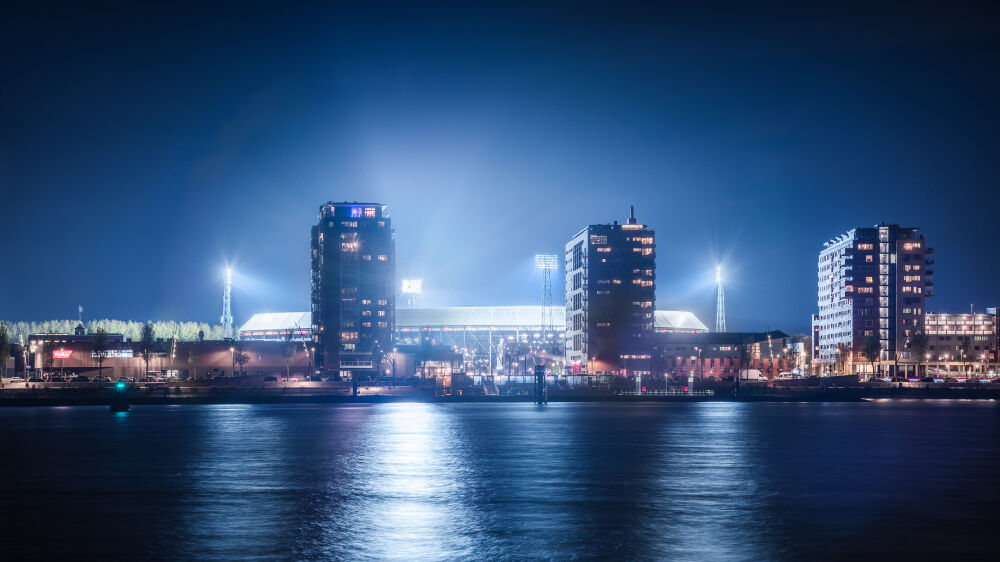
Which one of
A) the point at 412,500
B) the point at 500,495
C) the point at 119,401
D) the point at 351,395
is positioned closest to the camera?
the point at 412,500

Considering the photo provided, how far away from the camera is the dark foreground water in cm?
2466

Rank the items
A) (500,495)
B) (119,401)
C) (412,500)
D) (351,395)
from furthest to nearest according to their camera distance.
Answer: (351,395) → (119,401) → (500,495) → (412,500)

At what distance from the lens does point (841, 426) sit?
7794 cm

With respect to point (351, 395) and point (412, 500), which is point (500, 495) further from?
point (351, 395)

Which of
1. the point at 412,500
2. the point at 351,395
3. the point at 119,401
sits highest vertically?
the point at 412,500

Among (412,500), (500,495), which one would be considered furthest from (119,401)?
(500,495)

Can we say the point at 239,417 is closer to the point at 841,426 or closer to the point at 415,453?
the point at 415,453

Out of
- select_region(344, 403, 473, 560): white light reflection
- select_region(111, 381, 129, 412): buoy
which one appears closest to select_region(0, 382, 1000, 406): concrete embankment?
select_region(111, 381, 129, 412): buoy

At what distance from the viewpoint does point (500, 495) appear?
114 feet

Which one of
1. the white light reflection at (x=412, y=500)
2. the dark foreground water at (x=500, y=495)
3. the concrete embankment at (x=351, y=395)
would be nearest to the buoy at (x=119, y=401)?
the concrete embankment at (x=351, y=395)

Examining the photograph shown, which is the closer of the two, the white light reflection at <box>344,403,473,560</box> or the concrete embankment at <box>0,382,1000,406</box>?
the white light reflection at <box>344,403,473,560</box>

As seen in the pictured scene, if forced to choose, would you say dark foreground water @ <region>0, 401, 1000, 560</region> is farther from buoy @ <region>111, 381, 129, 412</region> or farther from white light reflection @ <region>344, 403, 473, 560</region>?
buoy @ <region>111, 381, 129, 412</region>

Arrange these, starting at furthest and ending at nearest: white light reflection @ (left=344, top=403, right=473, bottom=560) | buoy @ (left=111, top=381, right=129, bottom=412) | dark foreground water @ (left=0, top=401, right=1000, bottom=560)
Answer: buoy @ (left=111, top=381, right=129, bottom=412) < dark foreground water @ (left=0, top=401, right=1000, bottom=560) < white light reflection @ (left=344, top=403, right=473, bottom=560)

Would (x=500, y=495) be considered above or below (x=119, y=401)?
above
